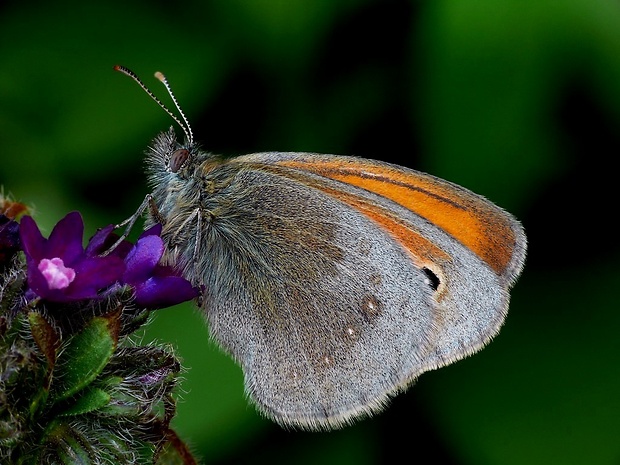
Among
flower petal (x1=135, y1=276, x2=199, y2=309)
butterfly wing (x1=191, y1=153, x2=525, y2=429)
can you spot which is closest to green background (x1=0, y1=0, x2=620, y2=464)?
butterfly wing (x1=191, y1=153, x2=525, y2=429)

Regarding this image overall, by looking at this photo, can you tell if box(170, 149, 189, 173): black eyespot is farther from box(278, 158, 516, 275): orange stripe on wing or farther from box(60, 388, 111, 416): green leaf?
box(60, 388, 111, 416): green leaf

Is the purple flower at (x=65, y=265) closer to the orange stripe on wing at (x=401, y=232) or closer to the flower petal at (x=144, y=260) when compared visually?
the flower petal at (x=144, y=260)

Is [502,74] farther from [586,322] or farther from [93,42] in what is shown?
[93,42]

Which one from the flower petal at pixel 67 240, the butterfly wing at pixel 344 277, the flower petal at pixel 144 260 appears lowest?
the butterfly wing at pixel 344 277

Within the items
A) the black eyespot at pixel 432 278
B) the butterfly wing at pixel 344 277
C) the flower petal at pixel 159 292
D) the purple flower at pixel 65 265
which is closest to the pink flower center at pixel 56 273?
the purple flower at pixel 65 265

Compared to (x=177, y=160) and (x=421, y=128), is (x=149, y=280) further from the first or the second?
(x=421, y=128)

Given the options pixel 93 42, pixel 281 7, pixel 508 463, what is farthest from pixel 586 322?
pixel 93 42
